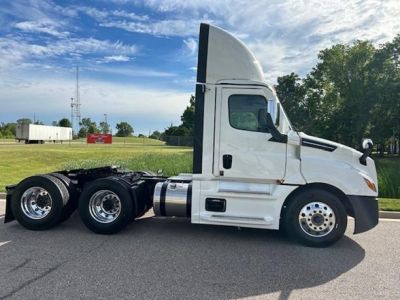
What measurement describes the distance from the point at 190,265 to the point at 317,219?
226 cm

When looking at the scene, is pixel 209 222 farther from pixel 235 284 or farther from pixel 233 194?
pixel 235 284

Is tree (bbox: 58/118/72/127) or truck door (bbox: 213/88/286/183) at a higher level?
tree (bbox: 58/118/72/127)

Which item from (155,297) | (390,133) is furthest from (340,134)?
(155,297)

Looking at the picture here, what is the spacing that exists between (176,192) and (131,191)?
78 centimetres

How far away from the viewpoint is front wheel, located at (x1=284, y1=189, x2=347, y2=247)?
5.97 meters

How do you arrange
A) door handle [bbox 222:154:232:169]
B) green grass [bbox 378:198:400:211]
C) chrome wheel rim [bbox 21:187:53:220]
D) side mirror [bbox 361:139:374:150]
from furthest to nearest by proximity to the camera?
green grass [bbox 378:198:400:211] → chrome wheel rim [bbox 21:187:53:220] → door handle [bbox 222:154:232:169] → side mirror [bbox 361:139:374:150]

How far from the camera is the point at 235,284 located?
449cm

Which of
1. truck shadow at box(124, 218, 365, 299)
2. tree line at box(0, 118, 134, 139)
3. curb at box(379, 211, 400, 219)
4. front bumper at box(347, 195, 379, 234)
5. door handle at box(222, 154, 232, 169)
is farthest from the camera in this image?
tree line at box(0, 118, 134, 139)

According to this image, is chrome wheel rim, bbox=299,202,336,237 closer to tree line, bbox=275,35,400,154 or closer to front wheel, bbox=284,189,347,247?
front wheel, bbox=284,189,347,247

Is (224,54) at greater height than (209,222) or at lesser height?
greater

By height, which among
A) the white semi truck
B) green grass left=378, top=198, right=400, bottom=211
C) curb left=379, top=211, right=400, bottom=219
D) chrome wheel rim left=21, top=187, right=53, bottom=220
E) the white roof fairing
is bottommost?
curb left=379, top=211, right=400, bottom=219

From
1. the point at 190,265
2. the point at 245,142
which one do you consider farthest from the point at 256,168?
the point at 190,265

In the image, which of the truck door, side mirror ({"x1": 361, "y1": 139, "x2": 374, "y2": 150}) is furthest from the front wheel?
side mirror ({"x1": 361, "y1": 139, "x2": 374, "y2": 150})

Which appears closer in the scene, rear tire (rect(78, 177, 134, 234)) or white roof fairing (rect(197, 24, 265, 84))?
white roof fairing (rect(197, 24, 265, 84))
